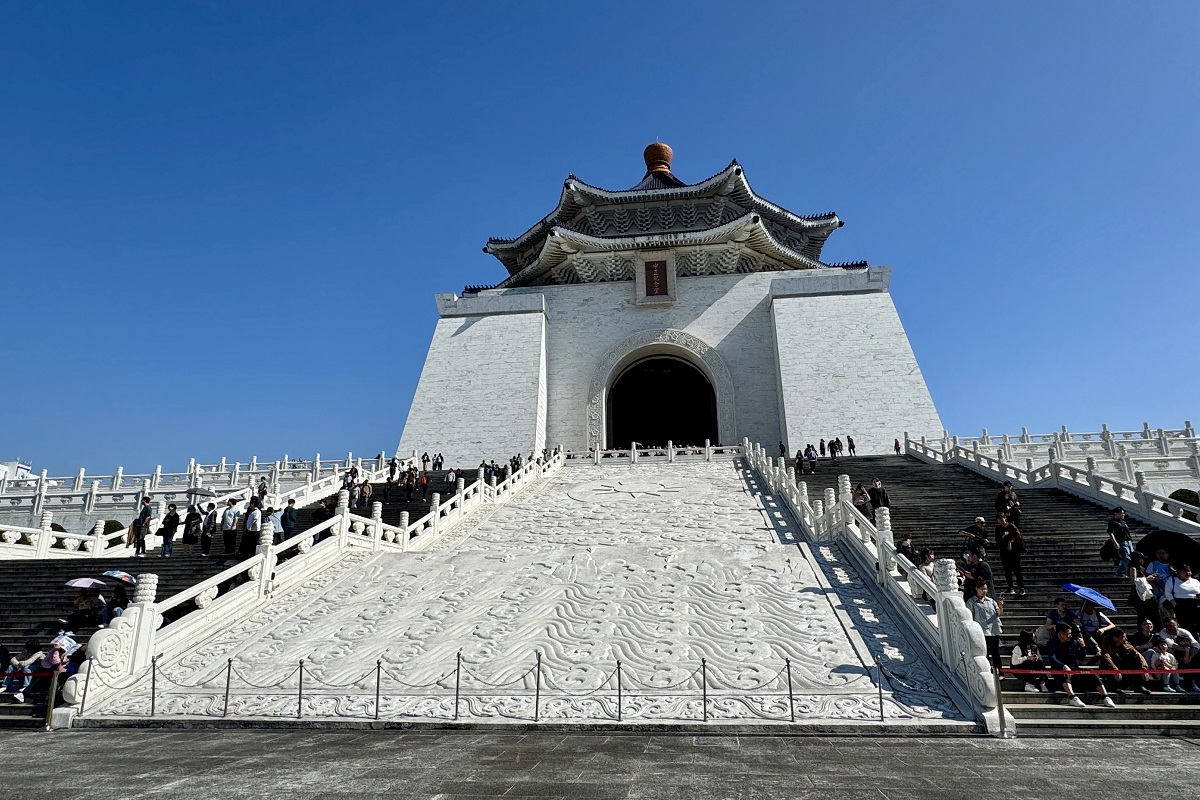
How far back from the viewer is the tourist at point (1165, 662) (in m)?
5.62

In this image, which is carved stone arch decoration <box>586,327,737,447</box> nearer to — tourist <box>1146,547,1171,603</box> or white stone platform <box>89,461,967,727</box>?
white stone platform <box>89,461,967,727</box>

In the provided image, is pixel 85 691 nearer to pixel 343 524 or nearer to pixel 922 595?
pixel 343 524

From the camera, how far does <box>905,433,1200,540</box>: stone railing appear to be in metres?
10.4

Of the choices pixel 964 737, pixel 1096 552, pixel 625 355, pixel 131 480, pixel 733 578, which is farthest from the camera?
pixel 625 355

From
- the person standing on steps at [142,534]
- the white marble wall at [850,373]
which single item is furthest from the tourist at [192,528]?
the white marble wall at [850,373]

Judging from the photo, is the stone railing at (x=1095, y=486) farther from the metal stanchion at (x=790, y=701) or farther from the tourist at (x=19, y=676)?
the tourist at (x=19, y=676)

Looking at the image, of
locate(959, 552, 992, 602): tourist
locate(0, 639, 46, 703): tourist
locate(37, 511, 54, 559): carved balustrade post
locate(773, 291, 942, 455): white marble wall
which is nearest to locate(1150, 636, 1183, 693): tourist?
locate(959, 552, 992, 602): tourist

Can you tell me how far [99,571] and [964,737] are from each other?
1081 centimetres

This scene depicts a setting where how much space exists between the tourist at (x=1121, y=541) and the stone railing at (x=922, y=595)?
245cm

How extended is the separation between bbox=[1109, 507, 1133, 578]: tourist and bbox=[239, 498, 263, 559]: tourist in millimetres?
10919

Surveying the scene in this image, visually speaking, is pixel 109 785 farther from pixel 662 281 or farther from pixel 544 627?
pixel 662 281

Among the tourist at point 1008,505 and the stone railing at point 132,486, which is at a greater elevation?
the stone railing at point 132,486

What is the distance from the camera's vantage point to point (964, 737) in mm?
5035

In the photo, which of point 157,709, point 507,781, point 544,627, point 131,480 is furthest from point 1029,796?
point 131,480
